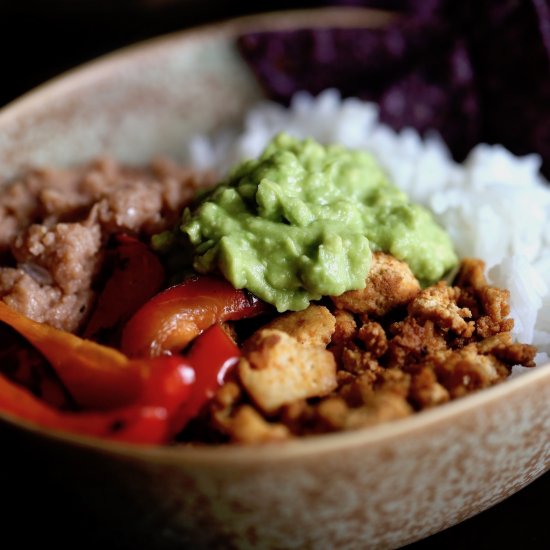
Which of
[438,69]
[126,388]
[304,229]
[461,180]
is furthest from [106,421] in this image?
[438,69]

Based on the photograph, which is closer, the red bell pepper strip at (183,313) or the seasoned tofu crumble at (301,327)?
the seasoned tofu crumble at (301,327)

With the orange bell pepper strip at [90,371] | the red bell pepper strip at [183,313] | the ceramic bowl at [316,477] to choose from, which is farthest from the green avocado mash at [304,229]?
the ceramic bowl at [316,477]

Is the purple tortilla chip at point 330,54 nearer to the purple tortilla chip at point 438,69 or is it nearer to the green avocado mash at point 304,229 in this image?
the purple tortilla chip at point 438,69

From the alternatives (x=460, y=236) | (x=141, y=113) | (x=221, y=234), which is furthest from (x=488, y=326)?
(x=141, y=113)

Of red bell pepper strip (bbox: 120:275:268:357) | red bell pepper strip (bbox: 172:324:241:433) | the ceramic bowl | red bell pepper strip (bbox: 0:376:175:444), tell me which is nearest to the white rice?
the ceramic bowl

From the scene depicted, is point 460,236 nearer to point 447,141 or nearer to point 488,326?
point 488,326
